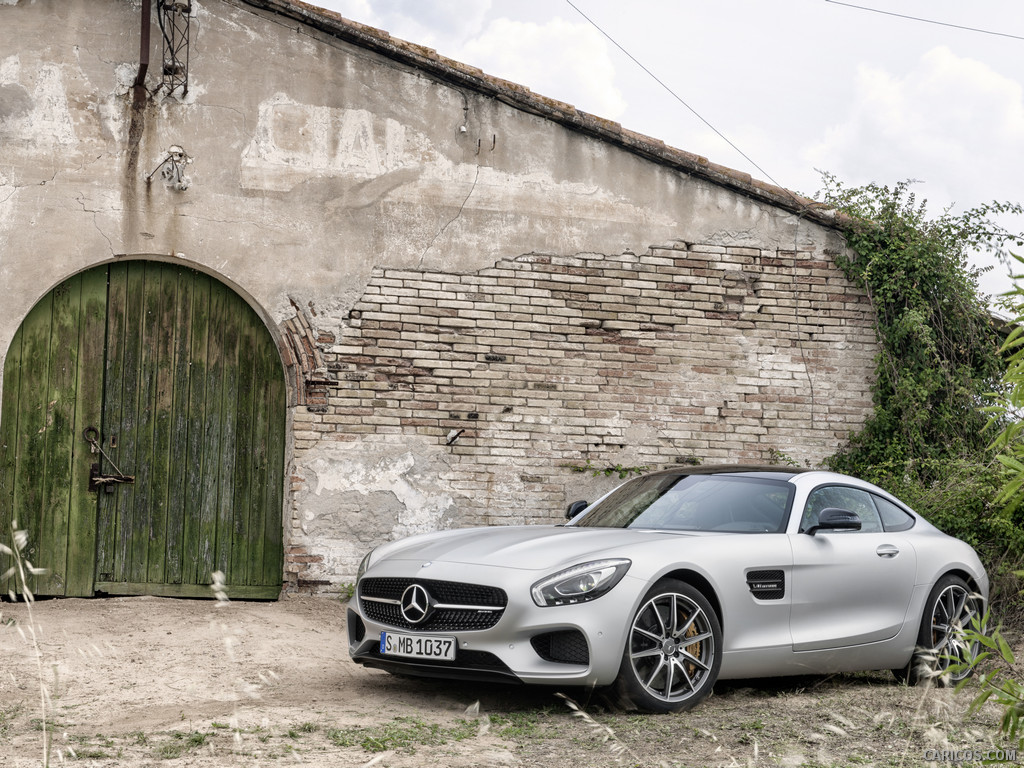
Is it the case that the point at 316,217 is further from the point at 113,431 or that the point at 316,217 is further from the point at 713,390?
the point at 713,390

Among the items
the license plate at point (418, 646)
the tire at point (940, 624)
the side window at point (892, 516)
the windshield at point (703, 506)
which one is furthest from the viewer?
the side window at point (892, 516)

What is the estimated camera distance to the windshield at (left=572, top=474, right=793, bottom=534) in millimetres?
5926

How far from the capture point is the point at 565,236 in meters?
9.54

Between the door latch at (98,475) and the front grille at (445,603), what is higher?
the door latch at (98,475)

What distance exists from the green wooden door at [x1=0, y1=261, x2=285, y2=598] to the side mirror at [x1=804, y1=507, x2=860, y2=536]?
4876 millimetres

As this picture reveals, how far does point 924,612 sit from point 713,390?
11.7 ft

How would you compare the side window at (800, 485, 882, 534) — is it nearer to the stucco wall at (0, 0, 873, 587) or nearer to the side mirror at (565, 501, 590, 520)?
the side mirror at (565, 501, 590, 520)

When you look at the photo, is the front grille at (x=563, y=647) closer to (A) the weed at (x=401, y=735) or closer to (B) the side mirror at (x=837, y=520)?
(A) the weed at (x=401, y=735)

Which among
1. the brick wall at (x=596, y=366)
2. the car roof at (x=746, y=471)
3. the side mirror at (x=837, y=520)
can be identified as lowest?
the side mirror at (x=837, y=520)

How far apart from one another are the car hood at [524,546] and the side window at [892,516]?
5.71ft

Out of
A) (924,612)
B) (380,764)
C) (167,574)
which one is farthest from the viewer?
(167,574)

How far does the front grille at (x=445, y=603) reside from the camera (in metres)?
5.01

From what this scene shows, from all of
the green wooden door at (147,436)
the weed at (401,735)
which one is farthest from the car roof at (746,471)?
the green wooden door at (147,436)

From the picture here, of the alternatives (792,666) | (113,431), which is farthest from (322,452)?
(792,666)
